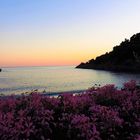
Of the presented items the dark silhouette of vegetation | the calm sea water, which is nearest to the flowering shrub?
the calm sea water

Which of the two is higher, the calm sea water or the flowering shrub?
the flowering shrub

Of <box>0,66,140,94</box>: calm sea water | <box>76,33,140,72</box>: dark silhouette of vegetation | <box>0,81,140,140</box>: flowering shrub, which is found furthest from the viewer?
<box>76,33,140,72</box>: dark silhouette of vegetation

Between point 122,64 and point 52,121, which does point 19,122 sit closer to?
point 52,121

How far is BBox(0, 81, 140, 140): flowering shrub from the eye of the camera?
6492 millimetres

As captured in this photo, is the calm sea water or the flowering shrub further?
the calm sea water

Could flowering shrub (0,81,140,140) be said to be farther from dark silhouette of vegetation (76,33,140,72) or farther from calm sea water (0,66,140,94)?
dark silhouette of vegetation (76,33,140,72)

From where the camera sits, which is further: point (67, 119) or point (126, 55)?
point (126, 55)

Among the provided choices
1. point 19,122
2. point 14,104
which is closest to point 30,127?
point 19,122

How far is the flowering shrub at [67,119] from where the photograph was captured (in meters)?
6.49

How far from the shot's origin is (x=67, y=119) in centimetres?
705

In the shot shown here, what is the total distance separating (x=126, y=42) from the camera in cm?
14100

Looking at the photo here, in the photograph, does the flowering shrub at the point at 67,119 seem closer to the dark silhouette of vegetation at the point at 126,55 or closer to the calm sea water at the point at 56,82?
the calm sea water at the point at 56,82

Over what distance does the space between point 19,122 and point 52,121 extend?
0.83 meters

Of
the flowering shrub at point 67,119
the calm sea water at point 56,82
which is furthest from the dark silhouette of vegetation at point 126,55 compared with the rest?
the flowering shrub at point 67,119
